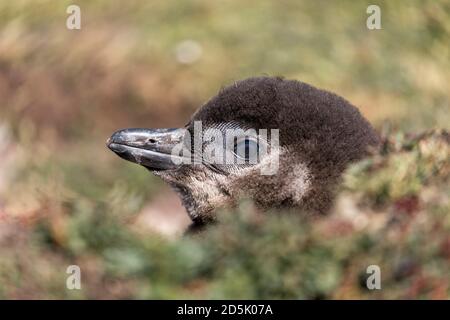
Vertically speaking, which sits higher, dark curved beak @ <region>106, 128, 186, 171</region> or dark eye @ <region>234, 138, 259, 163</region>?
dark curved beak @ <region>106, 128, 186, 171</region>

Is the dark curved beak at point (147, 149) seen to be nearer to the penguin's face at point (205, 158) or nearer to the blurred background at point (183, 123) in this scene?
the penguin's face at point (205, 158)

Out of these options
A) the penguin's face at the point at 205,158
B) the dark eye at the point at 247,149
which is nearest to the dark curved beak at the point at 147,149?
the penguin's face at the point at 205,158

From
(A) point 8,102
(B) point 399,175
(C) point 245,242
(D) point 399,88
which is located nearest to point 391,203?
(B) point 399,175

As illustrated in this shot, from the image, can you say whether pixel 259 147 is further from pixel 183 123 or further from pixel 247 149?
pixel 183 123

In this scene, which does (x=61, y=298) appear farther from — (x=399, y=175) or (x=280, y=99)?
(x=280, y=99)

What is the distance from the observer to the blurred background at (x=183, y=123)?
4152mm

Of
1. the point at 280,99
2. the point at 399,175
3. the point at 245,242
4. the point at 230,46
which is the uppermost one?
the point at 230,46

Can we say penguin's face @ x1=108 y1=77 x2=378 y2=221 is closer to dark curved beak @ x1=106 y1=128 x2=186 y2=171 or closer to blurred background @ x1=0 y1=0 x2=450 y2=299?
dark curved beak @ x1=106 y1=128 x2=186 y2=171

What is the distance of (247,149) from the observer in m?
6.11

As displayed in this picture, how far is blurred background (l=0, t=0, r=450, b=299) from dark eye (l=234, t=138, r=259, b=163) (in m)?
0.62

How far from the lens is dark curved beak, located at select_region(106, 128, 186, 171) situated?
6230mm

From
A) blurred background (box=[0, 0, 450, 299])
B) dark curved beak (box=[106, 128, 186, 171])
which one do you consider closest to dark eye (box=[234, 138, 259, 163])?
dark curved beak (box=[106, 128, 186, 171])

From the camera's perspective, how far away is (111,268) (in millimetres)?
4133
